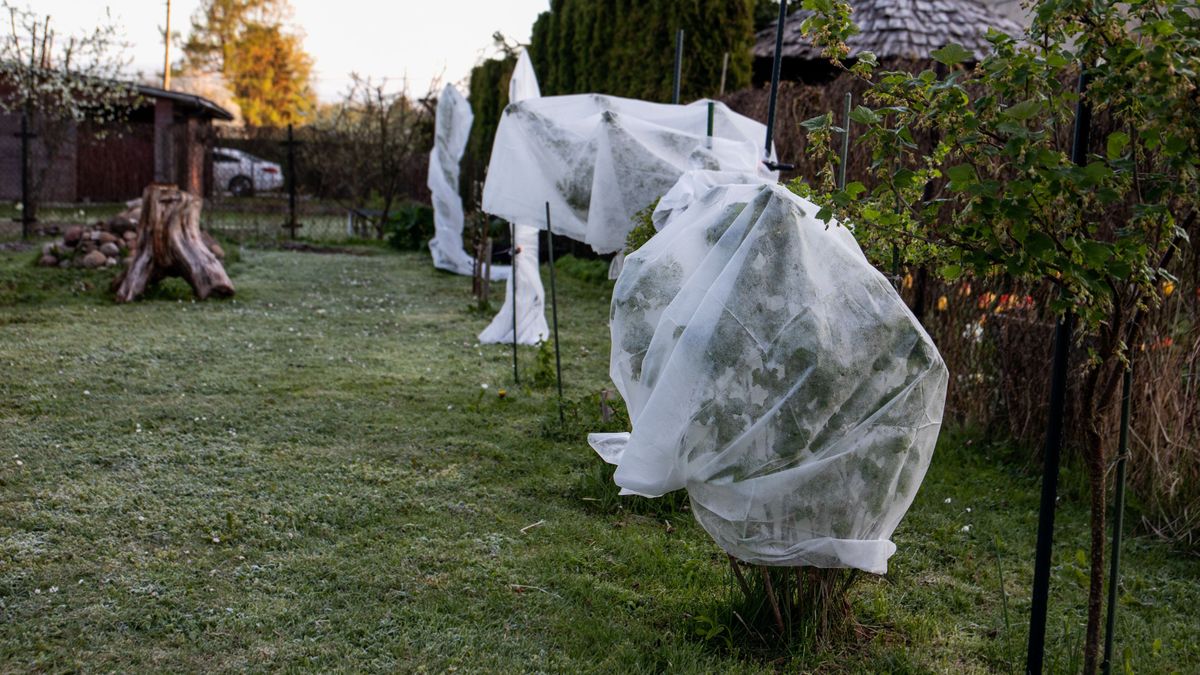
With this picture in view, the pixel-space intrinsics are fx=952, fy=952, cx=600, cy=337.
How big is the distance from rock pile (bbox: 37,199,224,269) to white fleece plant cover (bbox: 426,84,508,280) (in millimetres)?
2796

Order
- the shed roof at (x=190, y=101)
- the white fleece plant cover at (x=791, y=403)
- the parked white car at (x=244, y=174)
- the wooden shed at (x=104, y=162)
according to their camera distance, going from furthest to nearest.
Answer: the parked white car at (x=244, y=174), the shed roof at (x=190, y=101), the wooden shed at (x=104, y=162), the white fleece plant cover at (x=791, y=403)

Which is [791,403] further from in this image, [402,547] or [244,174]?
[244,174]

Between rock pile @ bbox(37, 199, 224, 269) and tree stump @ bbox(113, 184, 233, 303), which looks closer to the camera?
tree stump @ bbox(113, 184, 233, 303)

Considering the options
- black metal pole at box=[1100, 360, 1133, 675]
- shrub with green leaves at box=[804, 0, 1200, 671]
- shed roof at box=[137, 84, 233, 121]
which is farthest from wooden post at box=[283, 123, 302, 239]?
black metal pole at box=[1100, 360, 1133, 675]

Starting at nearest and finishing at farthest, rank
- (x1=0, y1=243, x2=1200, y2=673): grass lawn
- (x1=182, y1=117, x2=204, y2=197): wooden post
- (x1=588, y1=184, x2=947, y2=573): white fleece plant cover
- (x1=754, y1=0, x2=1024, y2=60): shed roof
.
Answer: (x1=588, y1=184, x2=947, y2=573): white fleece plant cover
(x1=0, y1=243, x2=1200, y2=673): grass lawn
(x1=754, y1=0, x2=1024, y2=60): shed roof
(x1=182, y1=117, x2=204, y2=197): wooden post

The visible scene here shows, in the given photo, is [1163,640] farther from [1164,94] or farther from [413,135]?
[413,135]

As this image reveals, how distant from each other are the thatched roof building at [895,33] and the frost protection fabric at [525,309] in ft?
16.1

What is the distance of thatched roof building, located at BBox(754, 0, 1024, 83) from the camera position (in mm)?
11297

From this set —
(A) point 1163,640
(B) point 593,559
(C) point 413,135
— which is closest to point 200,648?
(B) point 593,559

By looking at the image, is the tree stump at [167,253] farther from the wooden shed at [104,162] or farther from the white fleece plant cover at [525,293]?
the wooden shed at [104,162]

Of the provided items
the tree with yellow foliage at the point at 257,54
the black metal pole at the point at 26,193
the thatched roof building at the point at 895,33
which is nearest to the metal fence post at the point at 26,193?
the black metal pole at the point at 26,193

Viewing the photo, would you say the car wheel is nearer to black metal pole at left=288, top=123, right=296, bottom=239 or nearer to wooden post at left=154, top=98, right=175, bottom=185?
wooden post at left=154, top=98, right=175, bottom=185

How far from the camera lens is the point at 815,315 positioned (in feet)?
8.13

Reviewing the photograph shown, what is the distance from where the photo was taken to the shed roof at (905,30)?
11.3 m
